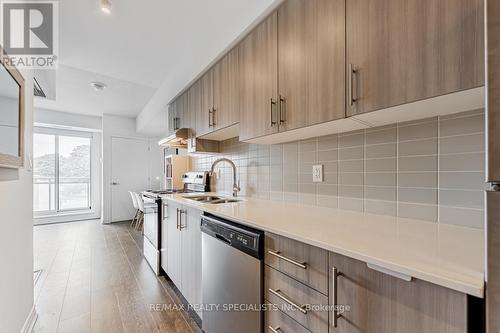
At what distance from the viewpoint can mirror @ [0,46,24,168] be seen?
112 cm

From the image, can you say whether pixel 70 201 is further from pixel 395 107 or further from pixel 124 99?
pixel 395 107

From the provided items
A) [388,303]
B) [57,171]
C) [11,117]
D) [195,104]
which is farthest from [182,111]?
[57,171]

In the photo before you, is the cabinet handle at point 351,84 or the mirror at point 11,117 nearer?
the cabinet handle at point 351,84

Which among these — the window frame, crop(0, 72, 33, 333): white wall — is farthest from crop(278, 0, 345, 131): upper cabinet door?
the window frame

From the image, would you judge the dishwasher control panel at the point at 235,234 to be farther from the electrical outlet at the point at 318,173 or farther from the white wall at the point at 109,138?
the white wall at the point at 109,138

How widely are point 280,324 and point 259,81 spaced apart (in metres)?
1.46

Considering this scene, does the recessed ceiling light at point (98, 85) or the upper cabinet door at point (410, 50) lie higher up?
the recessed ceiling light at point (98, 85)

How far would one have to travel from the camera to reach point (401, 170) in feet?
3.78

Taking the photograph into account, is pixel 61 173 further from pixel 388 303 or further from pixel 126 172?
pixel 388 303

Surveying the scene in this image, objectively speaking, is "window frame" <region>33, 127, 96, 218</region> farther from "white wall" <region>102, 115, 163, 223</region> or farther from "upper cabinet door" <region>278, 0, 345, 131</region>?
"upper cabinet door" <region>278, 0, 345, 131</region>

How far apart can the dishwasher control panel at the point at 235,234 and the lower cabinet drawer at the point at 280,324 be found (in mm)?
261

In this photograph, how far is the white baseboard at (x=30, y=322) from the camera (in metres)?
1.52

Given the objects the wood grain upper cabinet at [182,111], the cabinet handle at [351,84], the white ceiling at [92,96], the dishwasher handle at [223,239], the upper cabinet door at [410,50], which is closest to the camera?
the upper cabinet door at [410,50]

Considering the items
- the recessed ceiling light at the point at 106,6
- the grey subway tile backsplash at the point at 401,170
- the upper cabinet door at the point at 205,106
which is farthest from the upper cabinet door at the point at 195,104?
the grey subway tile backsplash at the point at 401,170
